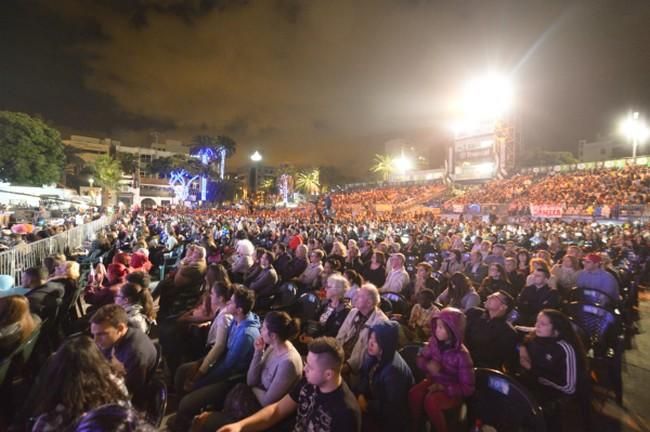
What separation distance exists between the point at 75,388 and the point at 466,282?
4494 mm

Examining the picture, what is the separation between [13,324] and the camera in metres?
3.19

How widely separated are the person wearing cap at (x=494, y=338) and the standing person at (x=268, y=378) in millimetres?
2060

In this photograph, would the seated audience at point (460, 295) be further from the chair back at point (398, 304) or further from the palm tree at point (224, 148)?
the palm tree at point (224, 148)

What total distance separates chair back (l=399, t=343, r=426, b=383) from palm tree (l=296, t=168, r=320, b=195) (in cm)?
9469

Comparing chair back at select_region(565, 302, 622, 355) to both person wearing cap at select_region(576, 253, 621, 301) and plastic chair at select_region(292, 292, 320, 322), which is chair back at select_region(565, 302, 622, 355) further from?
plastic chair at select_region(292, 292, 320, 322)

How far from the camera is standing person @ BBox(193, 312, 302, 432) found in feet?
8.63

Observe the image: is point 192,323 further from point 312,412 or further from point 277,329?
point 312,412

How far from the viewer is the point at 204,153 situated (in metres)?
73.5

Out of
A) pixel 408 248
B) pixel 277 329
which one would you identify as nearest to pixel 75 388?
pixel 277 329

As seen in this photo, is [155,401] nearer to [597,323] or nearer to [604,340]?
[604,340]

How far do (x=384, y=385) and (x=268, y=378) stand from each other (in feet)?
2.98

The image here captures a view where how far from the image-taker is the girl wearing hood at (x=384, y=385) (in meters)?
2.58

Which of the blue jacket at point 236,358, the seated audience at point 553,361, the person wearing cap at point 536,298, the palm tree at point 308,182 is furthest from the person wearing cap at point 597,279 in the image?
the palm tree at point 308,182

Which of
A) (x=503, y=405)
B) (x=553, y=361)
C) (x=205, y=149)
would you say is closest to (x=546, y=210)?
(x=553, y=361)
